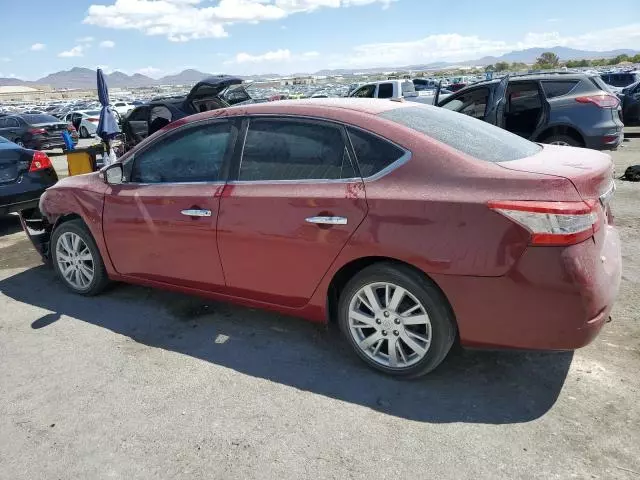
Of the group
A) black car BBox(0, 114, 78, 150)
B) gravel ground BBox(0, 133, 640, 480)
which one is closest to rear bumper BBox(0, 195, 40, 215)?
gravel ground BBox(0, 133, 640, 480)

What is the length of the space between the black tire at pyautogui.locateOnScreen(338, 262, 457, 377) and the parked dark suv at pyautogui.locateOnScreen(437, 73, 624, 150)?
6198 millimetres

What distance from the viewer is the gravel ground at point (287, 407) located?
2457 millimetres

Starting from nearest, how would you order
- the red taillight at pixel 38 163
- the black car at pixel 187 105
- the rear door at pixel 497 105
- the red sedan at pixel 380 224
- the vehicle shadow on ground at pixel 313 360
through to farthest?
1. the red sedan at pixel 380 224
2. the vehicle shadow on ground at pixel 313 360
3. the red taillight at pixel 38 163
4. the rear door at pixel 497 105
5. the black car at pixel 187 105

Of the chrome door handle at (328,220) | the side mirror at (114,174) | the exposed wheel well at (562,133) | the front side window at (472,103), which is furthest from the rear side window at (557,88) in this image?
the side mirror at (114,174)

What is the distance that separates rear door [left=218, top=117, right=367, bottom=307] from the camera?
3086mm

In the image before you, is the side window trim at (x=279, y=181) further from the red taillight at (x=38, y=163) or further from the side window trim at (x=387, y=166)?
the red taillight at (x=38, y=163)

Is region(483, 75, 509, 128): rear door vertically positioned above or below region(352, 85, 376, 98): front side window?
above

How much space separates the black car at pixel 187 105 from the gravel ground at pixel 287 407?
7.88 meters

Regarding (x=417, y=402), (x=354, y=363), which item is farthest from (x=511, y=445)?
(x=354, y=363)

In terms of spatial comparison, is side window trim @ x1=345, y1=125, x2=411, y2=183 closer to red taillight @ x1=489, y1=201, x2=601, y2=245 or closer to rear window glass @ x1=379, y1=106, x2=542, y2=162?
rear window glass @ x1=379, y1=106, x2=542, y2=162

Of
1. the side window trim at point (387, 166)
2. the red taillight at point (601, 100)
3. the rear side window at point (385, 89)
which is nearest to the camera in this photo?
the side window trim at point (387, 166)

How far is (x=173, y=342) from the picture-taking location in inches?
147

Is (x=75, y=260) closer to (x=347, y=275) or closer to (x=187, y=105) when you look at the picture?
(x=347, y=275)

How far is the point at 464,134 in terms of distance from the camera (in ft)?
10.6
